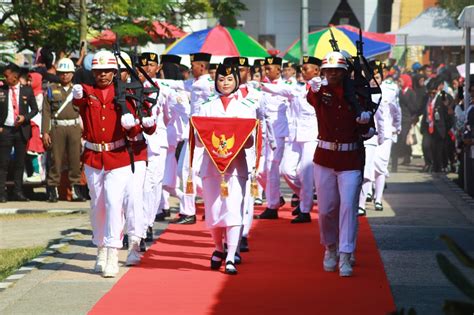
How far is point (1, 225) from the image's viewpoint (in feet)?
51.1

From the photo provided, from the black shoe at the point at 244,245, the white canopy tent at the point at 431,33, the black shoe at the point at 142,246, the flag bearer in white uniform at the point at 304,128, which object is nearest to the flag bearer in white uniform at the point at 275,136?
the flag bearer in white uniform at the point at 304,128

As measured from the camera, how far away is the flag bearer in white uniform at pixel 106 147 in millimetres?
10742

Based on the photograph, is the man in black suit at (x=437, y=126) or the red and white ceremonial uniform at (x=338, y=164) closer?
the red and white ceremonial uniform at (x=338, y=164)

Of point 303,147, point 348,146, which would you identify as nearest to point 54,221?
point 303,147

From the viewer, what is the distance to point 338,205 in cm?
1108

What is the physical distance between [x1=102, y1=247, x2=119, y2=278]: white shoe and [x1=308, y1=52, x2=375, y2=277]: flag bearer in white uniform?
6.16ft

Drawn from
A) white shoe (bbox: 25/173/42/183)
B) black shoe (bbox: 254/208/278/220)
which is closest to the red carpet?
black shoe (bbox: 254/208/278/220)

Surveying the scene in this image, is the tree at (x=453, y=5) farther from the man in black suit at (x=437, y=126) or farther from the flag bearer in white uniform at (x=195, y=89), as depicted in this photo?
the flag bearer in white uniform at (x=195, y=89)

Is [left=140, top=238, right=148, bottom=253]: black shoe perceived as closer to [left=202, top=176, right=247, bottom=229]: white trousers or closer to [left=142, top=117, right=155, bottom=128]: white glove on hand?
[left=202, top=176, right=247, bottom=229]: white trousers

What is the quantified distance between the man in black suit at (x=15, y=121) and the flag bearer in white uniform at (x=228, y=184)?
25.5 feet

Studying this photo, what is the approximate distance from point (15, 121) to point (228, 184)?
8.34m

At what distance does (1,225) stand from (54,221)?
2.26ft

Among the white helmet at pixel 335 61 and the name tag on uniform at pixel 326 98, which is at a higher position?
the white helmet at pixel 335 61

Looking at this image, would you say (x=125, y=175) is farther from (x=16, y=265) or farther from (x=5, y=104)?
(x=5, y=104)
